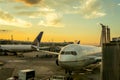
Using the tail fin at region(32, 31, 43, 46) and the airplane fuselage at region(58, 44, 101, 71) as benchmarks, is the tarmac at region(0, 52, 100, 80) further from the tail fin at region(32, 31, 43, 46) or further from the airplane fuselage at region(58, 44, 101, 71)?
the tail fin at region(32, 31, 43, 46)

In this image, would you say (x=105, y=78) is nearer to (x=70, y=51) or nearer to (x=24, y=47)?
(x=70, y=51)

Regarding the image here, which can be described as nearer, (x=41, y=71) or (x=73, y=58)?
(x=73, y=58)

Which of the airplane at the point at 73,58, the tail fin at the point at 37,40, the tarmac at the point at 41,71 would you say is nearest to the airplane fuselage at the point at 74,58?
the airplane at the point at 73,58

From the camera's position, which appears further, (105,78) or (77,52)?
(77,52)

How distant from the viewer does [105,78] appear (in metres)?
26.2

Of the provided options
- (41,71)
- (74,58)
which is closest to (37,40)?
(41,71)

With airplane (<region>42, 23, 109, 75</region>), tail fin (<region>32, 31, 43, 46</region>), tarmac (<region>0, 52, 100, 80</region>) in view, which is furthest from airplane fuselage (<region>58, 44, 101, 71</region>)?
tail fin (<region>32, 31, 43, 46</region>)

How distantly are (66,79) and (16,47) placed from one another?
7451 centimetres

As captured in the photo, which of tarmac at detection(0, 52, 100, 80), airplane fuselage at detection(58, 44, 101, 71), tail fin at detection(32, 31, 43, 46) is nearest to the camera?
airplane fuselage at detection(58, 44, 101, 71)

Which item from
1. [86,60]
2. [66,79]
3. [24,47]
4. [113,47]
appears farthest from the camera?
[24,47]

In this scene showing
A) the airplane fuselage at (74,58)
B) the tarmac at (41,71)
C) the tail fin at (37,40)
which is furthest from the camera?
the tail fin at (37,40)

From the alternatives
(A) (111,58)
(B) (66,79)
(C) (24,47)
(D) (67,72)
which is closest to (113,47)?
(A) (111,58)

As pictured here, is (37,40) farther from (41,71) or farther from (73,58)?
(73,58)

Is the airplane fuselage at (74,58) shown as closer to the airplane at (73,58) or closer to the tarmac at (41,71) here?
the airplane at (73,58)
